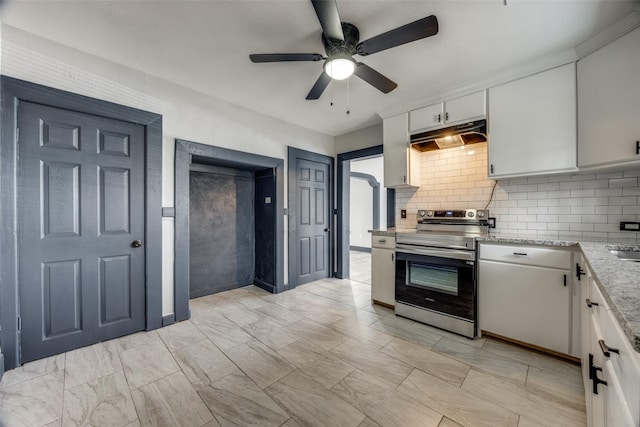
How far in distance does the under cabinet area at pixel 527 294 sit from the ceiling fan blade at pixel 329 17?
7.08ft

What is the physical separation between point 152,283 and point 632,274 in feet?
10.8

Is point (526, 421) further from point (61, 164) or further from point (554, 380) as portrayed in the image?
point (61, 164)

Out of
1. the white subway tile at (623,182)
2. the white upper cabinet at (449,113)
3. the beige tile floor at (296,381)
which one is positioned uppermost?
the white upper cabinet at (449,113)

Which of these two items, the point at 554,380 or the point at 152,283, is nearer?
the point at 554,380

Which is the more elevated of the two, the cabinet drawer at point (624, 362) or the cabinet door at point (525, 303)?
the cabinet drawer at point (624, 362)

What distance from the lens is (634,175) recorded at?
2.07 metres

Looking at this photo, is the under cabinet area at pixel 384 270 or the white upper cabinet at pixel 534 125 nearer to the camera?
the white upper cabinet at pixel 534 125

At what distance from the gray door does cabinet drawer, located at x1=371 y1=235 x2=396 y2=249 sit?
1.29 m

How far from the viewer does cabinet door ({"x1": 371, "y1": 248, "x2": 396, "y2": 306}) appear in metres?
2.96

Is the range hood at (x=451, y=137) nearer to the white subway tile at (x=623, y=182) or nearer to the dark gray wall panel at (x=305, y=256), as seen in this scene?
the white subway tile at (x=623, y=182)

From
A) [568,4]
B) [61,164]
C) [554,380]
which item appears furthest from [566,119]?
[61,164]

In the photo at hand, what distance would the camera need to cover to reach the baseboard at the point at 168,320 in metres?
2.58

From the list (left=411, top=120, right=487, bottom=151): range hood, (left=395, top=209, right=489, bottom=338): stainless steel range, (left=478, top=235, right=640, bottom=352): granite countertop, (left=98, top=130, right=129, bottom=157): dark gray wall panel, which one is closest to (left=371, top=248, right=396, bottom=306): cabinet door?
(left=395, top=209, right=489, bottom=338): stainless steel range

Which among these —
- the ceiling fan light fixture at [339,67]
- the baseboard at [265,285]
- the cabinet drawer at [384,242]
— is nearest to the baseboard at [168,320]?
the baseboard at [265,285]
